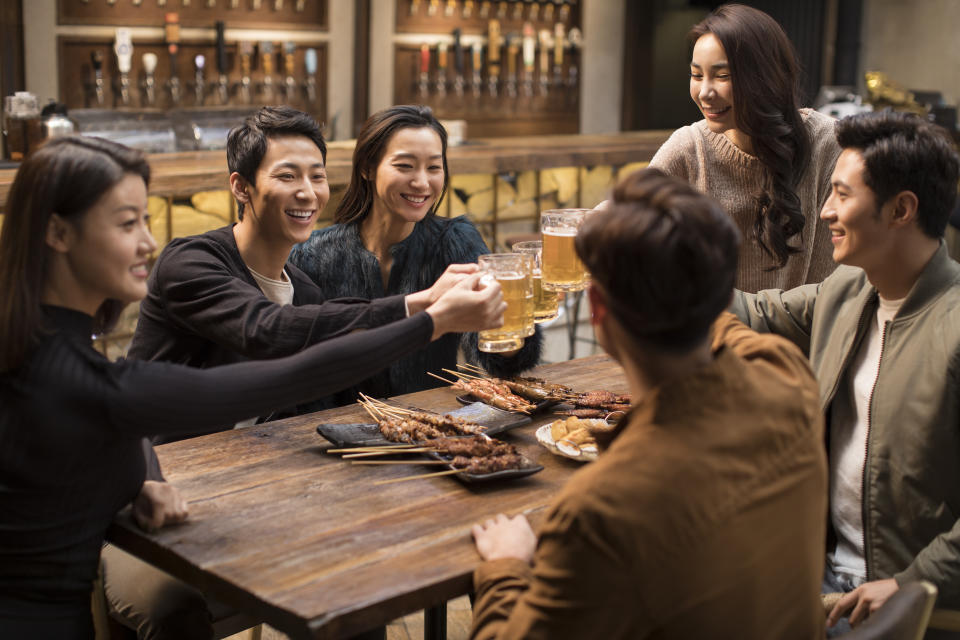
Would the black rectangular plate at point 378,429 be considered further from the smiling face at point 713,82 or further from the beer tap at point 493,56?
the beer tap at point 493,56

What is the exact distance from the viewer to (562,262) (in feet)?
7.89

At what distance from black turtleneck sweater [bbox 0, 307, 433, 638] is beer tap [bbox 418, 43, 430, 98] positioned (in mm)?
6379

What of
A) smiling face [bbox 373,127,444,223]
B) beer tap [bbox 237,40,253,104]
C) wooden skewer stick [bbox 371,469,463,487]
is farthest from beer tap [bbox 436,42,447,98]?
wooden skewer stick [bbox 371,469,463,487]

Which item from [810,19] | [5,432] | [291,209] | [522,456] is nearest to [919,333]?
[522,456]

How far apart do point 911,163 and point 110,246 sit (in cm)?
156

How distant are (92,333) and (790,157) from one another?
2170 millimetres

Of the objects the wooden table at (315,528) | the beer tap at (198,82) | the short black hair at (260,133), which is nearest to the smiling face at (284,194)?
the short black hair at (260,133)

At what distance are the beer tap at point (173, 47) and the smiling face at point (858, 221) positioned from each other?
5519 millimetres

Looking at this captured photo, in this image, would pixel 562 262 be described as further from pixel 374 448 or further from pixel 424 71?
pixel 424 71

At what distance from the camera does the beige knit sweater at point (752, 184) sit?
3254mm

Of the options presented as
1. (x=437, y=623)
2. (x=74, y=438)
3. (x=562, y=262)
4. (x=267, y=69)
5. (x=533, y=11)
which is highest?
(x=533, y=11)

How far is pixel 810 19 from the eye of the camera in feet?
28.9

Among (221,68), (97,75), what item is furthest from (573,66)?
(97,75)

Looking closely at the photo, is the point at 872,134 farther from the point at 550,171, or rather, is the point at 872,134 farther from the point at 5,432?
the point at 550,171
